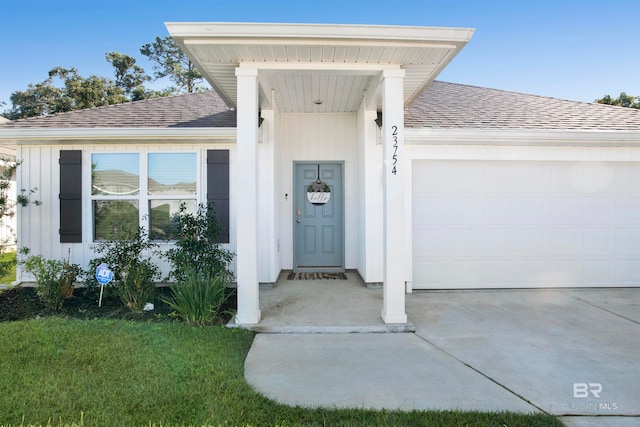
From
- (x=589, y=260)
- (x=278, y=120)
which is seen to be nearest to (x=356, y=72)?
(x=278, y=120)

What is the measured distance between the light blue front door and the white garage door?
1.70 metres

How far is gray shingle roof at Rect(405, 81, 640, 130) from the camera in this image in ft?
20.5

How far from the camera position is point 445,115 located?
6.77 meters

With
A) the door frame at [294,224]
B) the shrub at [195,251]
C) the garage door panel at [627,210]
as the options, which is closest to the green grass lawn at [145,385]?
the shrub at [195,251]

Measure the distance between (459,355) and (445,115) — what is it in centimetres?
460

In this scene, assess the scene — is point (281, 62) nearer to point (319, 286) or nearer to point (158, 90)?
point (319, 286)

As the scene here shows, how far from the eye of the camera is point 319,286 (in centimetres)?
613

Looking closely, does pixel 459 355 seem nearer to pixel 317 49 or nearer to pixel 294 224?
pixel 317 49

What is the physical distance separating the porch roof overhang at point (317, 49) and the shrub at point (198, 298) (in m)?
2.51

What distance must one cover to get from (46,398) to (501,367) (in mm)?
3598

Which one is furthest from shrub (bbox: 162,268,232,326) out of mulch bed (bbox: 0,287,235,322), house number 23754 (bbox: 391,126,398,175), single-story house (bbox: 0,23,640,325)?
house number 23754 (bbox: 391,126,398,175)

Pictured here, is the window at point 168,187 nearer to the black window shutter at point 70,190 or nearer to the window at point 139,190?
the window at point 139,190

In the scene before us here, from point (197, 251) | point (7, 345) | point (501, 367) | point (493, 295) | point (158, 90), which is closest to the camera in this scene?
point (501, 367)

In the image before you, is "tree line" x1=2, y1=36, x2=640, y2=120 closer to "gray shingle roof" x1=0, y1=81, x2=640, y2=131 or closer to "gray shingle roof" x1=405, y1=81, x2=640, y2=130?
"gray shingle roof" x1=0, y1=81, x2=640, y2=131
